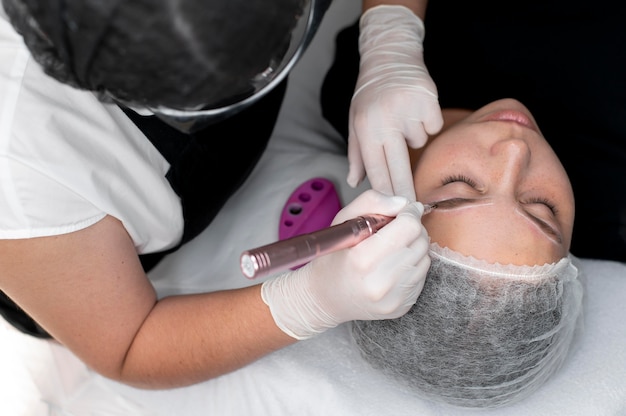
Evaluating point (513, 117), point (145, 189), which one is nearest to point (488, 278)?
point (513, 117)

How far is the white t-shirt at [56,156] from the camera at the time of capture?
0.98 m

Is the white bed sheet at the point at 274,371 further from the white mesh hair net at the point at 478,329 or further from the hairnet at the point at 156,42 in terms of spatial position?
the hairnet at the point at 156,42

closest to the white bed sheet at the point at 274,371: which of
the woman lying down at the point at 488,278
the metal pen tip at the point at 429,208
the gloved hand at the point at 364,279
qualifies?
the woman lying down at the point at 488,278

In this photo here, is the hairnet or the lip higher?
the hairnet

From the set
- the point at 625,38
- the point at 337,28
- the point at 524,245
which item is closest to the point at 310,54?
the point at 337,28

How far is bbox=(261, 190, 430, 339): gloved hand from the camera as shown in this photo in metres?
1.00

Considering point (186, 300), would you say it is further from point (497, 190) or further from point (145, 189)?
point (497, 190)

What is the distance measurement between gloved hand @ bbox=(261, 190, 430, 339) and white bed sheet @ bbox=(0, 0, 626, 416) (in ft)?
0.89

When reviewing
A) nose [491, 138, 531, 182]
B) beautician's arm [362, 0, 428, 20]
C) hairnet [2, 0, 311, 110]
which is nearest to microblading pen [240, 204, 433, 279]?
hairnet [2, 0, 311, 110]

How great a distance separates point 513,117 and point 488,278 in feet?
1.25

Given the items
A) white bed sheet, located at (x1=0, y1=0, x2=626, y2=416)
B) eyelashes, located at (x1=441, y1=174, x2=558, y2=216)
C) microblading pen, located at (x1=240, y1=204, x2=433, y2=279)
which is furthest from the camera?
white bed sheet, located at (x1=0, y1=0, x2=626, y2=416)

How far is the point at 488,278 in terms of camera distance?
1.10 m

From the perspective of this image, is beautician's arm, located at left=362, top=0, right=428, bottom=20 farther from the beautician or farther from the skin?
the skin

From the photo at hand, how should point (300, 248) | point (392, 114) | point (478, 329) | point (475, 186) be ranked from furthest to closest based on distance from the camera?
point (392, 114) < point (475, 186) < point (478, 329) < point (300, 248)
